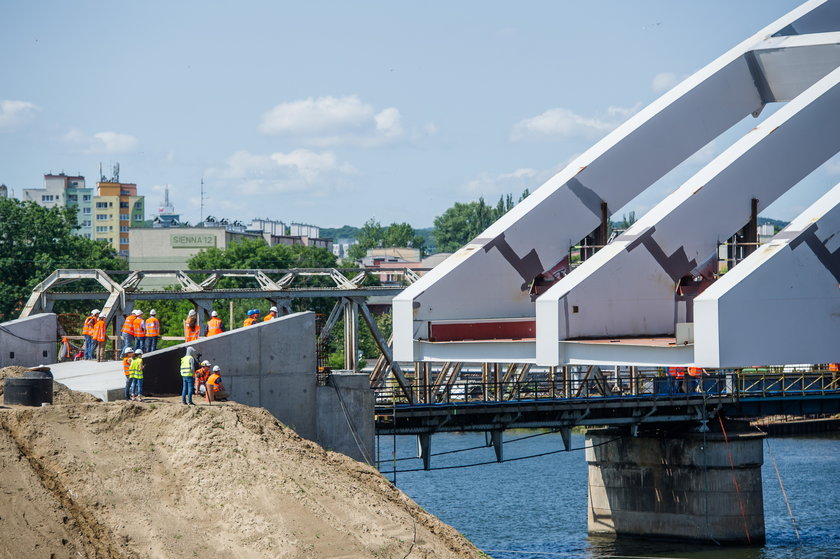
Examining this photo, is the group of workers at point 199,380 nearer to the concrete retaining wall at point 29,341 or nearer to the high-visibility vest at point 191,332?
the high-visibility vest at point 191,332

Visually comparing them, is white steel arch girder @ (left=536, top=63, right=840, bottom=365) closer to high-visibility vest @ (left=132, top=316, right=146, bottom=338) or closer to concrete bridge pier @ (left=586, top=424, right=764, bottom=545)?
high-visibility vest @ (left=132, top=316, right=146, bottom=338)

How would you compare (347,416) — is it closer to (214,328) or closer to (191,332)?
(214,328)

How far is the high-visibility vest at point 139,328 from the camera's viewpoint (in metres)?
27.7

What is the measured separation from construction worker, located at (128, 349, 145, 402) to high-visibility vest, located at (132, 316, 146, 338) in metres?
4.37

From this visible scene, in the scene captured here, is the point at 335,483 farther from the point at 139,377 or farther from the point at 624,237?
the point at 624,237

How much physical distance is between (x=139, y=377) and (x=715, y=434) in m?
21.0

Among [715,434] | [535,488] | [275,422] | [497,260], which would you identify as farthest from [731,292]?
[535,488]

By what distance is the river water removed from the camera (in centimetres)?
3759

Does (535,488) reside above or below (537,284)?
below

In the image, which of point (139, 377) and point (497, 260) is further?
point (497, 260)

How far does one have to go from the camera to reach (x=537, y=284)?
2558cm

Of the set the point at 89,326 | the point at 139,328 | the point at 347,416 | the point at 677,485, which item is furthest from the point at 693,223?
the point at 677,485

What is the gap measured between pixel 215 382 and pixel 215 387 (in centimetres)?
11

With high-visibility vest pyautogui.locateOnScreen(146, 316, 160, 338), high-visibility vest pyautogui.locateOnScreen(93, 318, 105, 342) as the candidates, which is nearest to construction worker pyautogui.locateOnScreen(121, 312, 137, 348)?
high-visibility vest pyautogui.locateOnScreen(146, 316, 160, 338)
